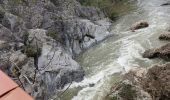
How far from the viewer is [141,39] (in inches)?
712

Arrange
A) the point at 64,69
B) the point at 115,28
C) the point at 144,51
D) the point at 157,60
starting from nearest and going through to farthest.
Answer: the point at 64,69 < the point at 157,60 < the point at 144,51 < the point at 115,28

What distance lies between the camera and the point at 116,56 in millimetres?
15719

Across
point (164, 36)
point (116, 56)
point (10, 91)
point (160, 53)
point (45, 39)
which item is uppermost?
point (10, 91)

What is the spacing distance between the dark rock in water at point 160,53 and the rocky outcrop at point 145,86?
3701 mm

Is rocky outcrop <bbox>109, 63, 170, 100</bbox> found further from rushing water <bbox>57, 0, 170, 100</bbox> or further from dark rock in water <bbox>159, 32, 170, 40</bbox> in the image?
dark rock in water <bbox>159, 32, 170, 40</bbox>

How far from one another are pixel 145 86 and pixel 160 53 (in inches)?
202

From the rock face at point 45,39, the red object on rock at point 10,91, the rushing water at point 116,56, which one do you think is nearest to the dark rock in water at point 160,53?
the rushing water at point 116,56

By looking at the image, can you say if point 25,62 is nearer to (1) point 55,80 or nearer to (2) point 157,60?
(1) point 55,80

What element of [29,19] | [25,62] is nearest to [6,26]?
[29,19]

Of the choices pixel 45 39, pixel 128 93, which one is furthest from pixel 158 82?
pixel 45 39

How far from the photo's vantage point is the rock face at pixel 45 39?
39.2 ft

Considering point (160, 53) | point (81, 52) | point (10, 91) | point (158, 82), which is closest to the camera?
point (10, 91)

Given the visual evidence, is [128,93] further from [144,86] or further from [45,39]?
[45,39]

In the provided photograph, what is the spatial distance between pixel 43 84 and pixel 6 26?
446cm
